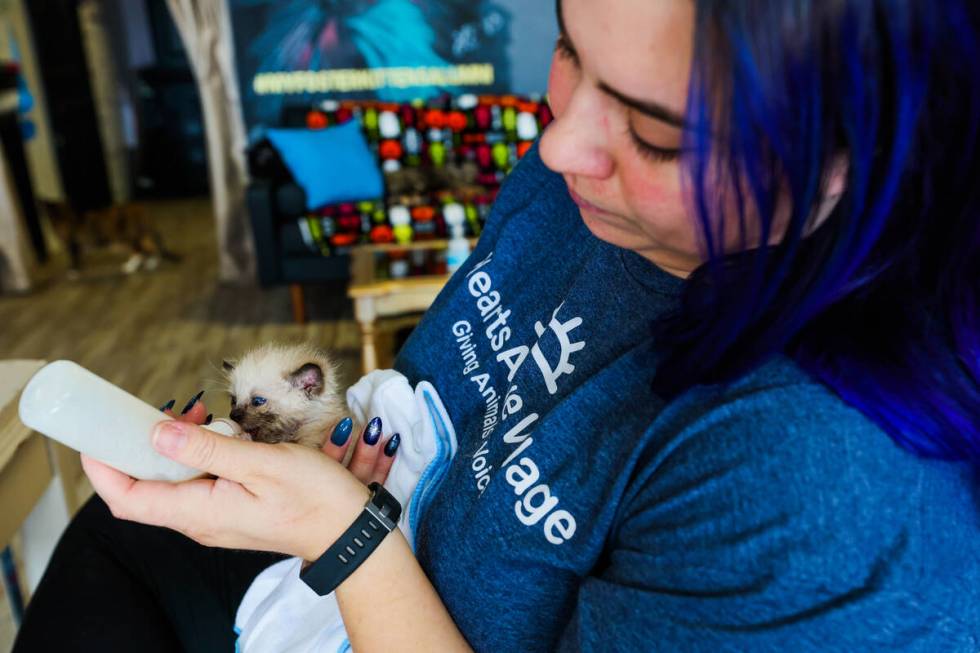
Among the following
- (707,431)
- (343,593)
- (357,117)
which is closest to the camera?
(707,431)

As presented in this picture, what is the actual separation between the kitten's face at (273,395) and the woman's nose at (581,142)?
0.71m

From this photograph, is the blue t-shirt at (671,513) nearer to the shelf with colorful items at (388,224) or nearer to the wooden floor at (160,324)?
the wooden floor at (160,324)

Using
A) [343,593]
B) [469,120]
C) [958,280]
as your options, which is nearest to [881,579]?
[958,280]

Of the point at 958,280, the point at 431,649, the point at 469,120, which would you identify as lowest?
the point at 469,120

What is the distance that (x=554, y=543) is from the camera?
570 millimetres

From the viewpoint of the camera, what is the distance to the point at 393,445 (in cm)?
86

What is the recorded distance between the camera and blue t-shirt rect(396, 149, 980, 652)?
429mm

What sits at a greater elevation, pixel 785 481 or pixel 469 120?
pixel 785 481

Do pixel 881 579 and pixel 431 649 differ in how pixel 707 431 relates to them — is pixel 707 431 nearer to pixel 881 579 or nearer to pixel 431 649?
pixel 881 579

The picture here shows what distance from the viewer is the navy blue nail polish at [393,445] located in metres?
0.86

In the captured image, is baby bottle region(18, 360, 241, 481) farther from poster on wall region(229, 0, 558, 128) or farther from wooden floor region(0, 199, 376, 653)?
poster on wall region(229, 0, 558, 128)

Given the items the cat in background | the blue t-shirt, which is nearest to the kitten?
the blue t-shirt

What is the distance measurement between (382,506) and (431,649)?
0.43 feet

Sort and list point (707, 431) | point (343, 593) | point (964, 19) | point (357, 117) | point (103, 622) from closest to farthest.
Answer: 1. point (964, 19)
2. point (707, 431)
3. point (343, 593)
4. point (103, 622)
5. point (357, 117)
